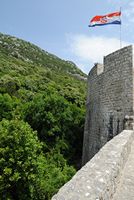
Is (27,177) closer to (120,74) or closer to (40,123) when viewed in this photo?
(120,74)

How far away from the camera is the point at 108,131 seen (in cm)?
1112

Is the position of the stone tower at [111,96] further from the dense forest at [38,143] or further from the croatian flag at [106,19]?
the dense forest at [38,143]

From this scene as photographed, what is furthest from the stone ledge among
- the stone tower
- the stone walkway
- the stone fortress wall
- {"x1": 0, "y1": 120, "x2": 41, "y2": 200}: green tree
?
{"x1": 0, "y1": 120, "x2": 41, "y2": 200}: green tree

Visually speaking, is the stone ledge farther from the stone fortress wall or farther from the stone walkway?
the stone walkway

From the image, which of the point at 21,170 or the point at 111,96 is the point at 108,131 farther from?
the point at 21,170

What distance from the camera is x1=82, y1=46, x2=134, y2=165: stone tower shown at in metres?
9.88

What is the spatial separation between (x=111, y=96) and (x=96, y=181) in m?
7.46

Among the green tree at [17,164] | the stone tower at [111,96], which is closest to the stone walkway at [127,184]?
the stone tower at [111,96]

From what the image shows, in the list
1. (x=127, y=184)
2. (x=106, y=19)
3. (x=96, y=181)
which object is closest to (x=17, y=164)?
(x=106, y=19)

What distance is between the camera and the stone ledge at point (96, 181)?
134 inches

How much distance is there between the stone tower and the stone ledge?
15.0 feet

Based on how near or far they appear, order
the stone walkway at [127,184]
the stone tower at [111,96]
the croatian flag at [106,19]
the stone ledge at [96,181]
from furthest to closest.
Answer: the croatian flag at [106,19] < the stone tower at [111,96] < the stone walkway at [127,184] < the stone ledge at [96,181]

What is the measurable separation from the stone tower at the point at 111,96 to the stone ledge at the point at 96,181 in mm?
4576

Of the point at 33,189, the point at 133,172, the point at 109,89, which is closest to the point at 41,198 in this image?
the point at 33,189
